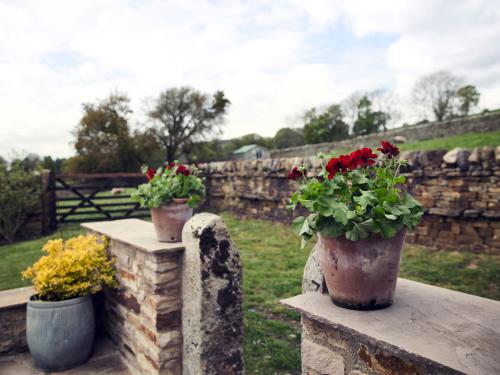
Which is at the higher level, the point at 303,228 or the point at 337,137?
the point at 337,137

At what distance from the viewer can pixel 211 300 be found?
2654mm

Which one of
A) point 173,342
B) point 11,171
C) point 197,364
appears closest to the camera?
point 197,364

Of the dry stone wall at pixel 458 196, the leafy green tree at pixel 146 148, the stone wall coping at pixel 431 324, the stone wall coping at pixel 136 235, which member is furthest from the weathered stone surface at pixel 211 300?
the leafy green tree at pixel 146 148

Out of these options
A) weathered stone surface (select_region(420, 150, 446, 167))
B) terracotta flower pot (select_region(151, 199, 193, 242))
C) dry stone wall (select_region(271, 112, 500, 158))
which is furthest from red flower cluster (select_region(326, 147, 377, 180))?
dry stone wall (select_region(271, 112, 500, 158))

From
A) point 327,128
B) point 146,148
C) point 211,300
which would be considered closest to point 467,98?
point 327,128

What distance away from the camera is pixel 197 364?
2.65 meters

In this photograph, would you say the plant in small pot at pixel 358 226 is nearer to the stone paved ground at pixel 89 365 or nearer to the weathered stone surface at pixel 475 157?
the stone paved ground at pixel 89 365

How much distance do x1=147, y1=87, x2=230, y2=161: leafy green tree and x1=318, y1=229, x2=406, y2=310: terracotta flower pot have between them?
3252 cm

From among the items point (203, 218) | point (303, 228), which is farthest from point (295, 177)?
point (203, 218)

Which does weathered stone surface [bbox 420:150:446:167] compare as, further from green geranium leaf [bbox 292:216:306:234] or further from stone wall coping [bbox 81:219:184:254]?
green geranium leaf [bbox 292:216:306:234]

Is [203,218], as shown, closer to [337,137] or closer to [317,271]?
[317,271]

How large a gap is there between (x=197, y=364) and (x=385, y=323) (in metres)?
1.69

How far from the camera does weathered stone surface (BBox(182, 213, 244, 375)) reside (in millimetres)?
2627

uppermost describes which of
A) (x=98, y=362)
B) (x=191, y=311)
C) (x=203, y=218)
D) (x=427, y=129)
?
(x=427, y=129)
